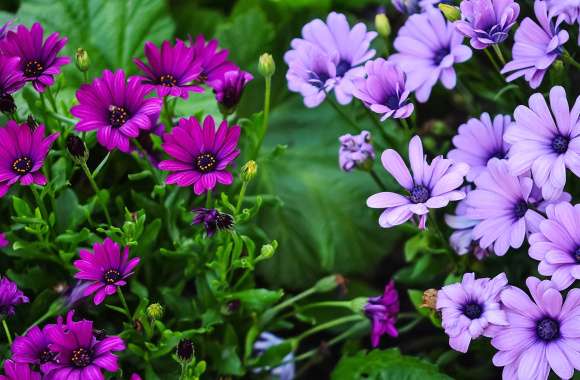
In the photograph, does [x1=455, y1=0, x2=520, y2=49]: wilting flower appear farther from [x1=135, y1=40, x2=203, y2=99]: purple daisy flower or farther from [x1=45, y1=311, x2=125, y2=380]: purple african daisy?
[x1=45, y1=311, x2=125, y2=380]: purple african daisy

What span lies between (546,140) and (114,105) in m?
0.47

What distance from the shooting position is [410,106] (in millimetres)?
872

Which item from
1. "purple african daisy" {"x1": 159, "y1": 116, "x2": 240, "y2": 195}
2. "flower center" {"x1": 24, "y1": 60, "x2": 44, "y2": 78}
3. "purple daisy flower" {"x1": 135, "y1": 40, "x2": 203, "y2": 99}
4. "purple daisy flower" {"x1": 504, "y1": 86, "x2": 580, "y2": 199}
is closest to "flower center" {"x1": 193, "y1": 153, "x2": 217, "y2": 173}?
"purple african daisy" {"x1": 159, "y1": 116, "x2": 240, "y2": 195}

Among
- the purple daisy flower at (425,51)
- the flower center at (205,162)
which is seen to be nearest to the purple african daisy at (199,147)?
the flower center at (205,162)

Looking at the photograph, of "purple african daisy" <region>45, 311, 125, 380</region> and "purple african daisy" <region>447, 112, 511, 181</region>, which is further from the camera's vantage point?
"purple african daisy" <region>447, 112, 511, 181</region>

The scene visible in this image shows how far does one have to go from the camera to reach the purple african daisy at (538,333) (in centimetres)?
82

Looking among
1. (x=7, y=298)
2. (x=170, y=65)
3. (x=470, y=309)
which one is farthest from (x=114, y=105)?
(x=470, y=309)

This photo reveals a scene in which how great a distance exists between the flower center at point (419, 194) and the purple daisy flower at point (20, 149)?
39cm

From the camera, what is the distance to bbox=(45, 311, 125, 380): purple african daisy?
2.72 feet

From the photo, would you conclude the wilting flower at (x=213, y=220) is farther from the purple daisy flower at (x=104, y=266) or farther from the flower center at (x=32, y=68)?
the flower center at (x=32, y=68)

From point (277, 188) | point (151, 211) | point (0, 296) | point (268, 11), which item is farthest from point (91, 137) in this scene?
point (268, 11)

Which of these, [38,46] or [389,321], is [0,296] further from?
[389,321]

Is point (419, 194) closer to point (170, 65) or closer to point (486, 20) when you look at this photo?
point (486, 20)

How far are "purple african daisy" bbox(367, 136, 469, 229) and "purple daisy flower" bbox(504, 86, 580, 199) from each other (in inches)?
2.4
